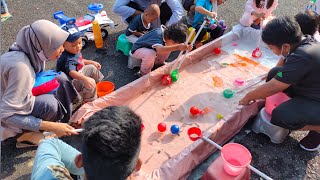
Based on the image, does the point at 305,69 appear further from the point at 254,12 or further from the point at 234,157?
the point at 254,12

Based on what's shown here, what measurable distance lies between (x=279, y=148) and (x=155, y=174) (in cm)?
133

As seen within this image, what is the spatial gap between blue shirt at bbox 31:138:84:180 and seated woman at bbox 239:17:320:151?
72.6 inches

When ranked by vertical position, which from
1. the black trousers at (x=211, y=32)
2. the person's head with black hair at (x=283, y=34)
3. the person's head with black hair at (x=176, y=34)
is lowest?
the black trousers at (x=211, y=32)

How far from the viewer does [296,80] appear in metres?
2.65

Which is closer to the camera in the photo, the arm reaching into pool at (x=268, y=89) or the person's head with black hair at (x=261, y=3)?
the arm reaching into pool at (x=268, y=89)

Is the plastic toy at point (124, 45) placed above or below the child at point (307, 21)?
below

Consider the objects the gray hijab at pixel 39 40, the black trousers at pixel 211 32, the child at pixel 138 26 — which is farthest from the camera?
the black trousers at pixel 211 32

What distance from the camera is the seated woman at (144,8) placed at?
161 inches

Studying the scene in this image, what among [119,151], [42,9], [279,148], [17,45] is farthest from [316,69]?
[42,9]

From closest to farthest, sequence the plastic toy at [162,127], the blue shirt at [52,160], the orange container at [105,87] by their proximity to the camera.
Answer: the blue shirt at [52,160]
the plastic toy at [162,127]
the orange container at [105,87]

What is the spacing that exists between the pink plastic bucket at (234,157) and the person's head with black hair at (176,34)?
58.4 inches

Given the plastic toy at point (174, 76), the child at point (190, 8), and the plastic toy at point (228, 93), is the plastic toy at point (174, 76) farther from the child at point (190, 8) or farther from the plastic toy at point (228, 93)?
the child at point (190, 8)

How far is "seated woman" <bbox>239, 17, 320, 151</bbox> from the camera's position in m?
2.60

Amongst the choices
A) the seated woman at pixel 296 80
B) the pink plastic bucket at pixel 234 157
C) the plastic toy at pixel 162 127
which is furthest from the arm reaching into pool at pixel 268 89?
the plastic toy at pixel 162 127
